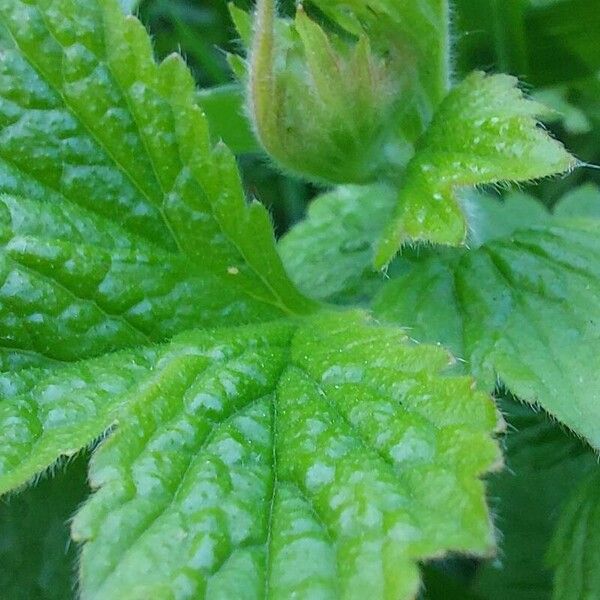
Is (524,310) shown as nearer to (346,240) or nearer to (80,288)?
(346,240)

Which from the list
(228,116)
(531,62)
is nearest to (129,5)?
(228,116)

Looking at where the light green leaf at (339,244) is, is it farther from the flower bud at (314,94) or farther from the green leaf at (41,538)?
the green leaf at (41,538)

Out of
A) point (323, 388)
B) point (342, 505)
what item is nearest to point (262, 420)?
point (323, 388)

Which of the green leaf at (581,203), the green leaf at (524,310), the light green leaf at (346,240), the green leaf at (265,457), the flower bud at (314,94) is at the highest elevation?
the flower bud at (314,94)

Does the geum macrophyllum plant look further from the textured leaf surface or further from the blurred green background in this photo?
the blurred green background

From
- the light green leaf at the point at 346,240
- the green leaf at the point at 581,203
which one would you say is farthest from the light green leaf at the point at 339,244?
the green leaf at the point at 581,203

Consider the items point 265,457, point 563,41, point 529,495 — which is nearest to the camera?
point 265,457

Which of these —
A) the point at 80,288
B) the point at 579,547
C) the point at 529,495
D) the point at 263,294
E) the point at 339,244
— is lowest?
the point at 529,495

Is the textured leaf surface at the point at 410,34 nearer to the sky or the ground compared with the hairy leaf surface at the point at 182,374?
nearer to the sky
